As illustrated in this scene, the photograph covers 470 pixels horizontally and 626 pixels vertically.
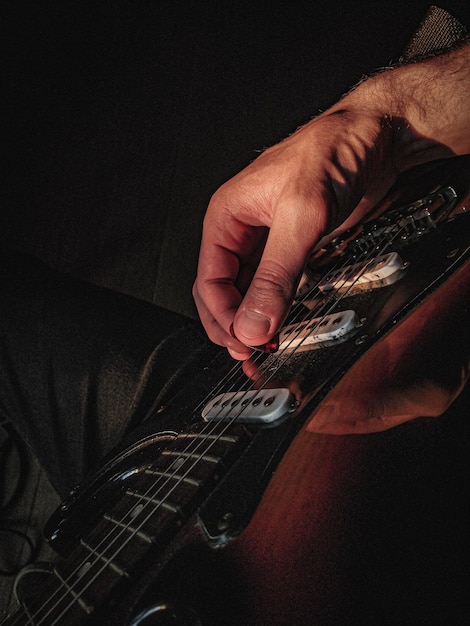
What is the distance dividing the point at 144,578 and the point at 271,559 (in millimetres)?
126

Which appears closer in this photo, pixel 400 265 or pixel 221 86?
pixel 400 265

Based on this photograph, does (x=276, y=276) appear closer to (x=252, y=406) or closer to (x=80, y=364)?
(x=252, y=406)

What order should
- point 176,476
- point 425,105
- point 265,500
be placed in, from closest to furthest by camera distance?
point 265,500 < point 176,476 < point 425,105

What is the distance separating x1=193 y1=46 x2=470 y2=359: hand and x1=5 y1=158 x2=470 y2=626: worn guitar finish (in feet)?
0.34

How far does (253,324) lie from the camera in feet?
2.49

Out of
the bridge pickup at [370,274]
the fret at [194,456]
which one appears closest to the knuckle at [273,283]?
the bridge pickup at [370,274]

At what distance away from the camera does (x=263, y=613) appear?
1.46ft

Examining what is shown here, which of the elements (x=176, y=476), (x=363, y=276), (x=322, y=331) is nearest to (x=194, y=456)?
(x=176, y=476)

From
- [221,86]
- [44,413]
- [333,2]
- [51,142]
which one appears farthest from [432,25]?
[51,142]

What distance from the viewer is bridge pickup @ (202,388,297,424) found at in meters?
0.60

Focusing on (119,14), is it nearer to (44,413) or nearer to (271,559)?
(44,413)

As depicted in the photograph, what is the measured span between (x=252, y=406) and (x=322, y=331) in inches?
6.5

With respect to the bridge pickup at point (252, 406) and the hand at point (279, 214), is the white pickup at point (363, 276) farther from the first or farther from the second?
the bridge pickup at point (252, 406)

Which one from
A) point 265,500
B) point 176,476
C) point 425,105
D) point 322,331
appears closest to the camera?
point 265,500
